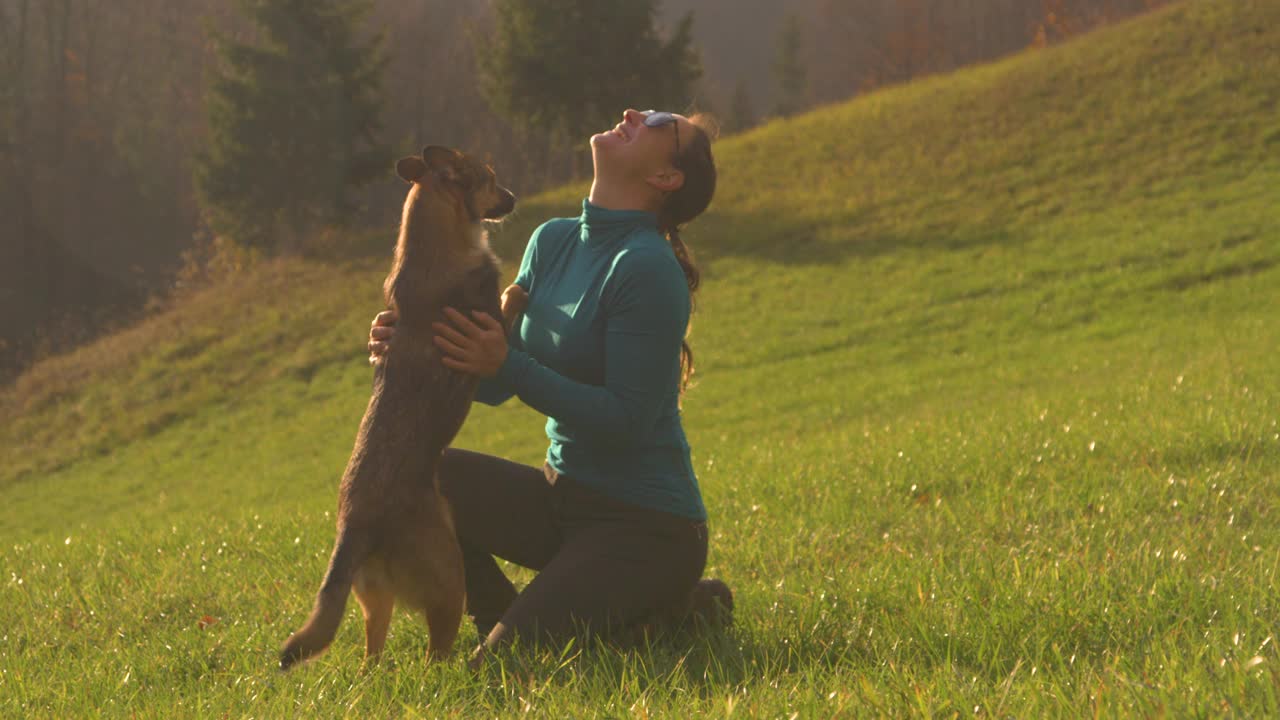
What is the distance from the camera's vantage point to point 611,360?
13.2 feet

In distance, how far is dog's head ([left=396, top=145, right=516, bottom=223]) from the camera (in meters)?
4.05

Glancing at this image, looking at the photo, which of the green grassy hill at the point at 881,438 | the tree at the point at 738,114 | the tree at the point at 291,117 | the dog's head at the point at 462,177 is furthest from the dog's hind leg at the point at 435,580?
the tree at the point at 738,114

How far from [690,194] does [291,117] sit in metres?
32.9

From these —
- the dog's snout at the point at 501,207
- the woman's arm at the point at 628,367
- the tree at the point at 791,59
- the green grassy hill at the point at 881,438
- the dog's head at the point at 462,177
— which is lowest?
the green grassy hill at the point at 881,438

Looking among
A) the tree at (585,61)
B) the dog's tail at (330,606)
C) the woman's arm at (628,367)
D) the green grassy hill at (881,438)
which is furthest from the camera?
the tree at (585,61)

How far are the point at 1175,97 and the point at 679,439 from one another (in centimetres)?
3030

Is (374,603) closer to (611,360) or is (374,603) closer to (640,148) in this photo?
(611,360)

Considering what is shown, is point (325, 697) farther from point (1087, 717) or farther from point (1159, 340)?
point (1159, 340)

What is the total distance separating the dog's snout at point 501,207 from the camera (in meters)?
4.21

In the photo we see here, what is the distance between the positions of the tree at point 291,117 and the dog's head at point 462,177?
32273 millimetres

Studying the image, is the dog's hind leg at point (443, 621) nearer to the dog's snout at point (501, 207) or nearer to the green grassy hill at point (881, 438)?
the green grassy hill at point (881, 438)

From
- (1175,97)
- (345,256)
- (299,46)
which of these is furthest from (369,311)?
(1175,97)

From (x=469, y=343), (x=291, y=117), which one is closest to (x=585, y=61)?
(x=291, y=117)

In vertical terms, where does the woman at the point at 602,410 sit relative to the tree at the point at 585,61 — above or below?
below
